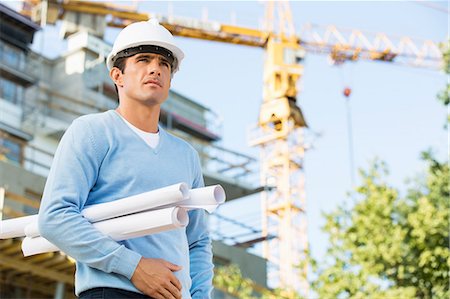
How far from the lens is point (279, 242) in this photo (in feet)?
140

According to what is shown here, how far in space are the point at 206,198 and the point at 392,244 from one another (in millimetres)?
14091

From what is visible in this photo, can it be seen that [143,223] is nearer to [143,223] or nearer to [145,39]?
[143,223]

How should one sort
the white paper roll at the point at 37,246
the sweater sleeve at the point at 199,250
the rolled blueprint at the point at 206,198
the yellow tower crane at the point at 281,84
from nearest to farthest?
the rolled blueprint at the point at 206,198 → the white paper roll at the point at 37,246 → the sweater sleeve at the point at 199,250 → the yellow tower crane at the point at 281,84

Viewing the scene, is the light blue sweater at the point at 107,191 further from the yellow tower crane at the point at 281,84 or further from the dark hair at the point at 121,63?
the yellow tower crane at the point at 281,84

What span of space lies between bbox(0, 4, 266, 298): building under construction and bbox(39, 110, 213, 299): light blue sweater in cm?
1348

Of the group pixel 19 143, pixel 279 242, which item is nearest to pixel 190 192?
pixel 19 143

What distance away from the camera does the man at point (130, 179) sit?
2.25 metres

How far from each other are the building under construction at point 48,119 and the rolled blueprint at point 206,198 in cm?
1377

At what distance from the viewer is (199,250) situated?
260cm

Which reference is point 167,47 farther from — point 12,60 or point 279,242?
point 279,242

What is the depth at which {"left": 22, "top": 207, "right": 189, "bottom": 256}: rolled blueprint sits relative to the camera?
2.16 m

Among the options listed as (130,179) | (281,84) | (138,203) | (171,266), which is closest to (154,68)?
(130,179)

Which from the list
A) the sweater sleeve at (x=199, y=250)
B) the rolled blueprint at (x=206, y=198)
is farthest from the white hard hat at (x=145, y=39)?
the rolled blueprint at (x=206, y=198)

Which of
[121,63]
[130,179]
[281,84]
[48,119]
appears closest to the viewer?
[130,179]
